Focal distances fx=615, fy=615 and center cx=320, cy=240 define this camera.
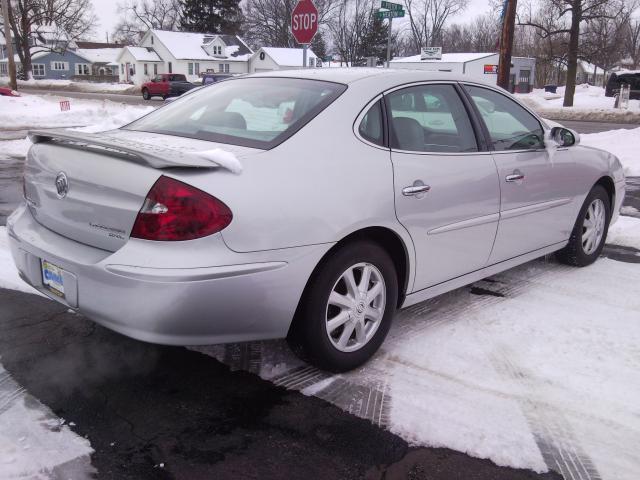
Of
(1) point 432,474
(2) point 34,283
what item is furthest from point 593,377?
(2) point 34,283

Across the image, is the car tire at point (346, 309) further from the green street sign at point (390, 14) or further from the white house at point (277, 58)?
the white house at point (277, 58)

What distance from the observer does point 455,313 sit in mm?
4082

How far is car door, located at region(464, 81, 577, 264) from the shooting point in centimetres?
401

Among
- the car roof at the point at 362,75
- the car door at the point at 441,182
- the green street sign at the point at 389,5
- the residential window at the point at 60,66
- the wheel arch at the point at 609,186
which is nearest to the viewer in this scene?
the car door at the point at 441,182

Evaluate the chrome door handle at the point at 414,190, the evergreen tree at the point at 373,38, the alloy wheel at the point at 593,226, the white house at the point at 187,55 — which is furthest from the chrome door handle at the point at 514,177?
the evergreen tree at the point at 373,38

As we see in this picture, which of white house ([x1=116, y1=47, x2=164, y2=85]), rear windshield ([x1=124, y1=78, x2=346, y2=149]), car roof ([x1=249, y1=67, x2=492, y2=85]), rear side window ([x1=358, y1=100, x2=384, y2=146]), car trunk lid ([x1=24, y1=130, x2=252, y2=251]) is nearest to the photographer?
car trunk lid ([x1=24, y1=130, x2=252, y2=251])

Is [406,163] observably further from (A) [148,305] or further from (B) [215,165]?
(A) [148,305]

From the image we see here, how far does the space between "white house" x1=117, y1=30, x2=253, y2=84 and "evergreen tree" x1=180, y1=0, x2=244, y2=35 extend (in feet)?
10.2

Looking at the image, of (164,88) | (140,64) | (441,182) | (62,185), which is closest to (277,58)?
(140,64)

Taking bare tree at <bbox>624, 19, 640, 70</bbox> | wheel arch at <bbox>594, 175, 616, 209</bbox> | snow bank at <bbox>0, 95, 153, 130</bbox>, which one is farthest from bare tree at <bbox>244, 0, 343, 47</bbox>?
wheel arch at <bbox>594, 175, 616, 209</bbox>

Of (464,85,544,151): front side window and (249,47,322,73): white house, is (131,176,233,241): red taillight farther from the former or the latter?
(249,47,322,73): white house

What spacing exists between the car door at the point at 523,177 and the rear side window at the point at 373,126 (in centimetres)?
94

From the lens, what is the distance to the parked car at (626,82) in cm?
3272

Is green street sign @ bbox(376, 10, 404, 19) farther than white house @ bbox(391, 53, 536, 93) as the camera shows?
No
